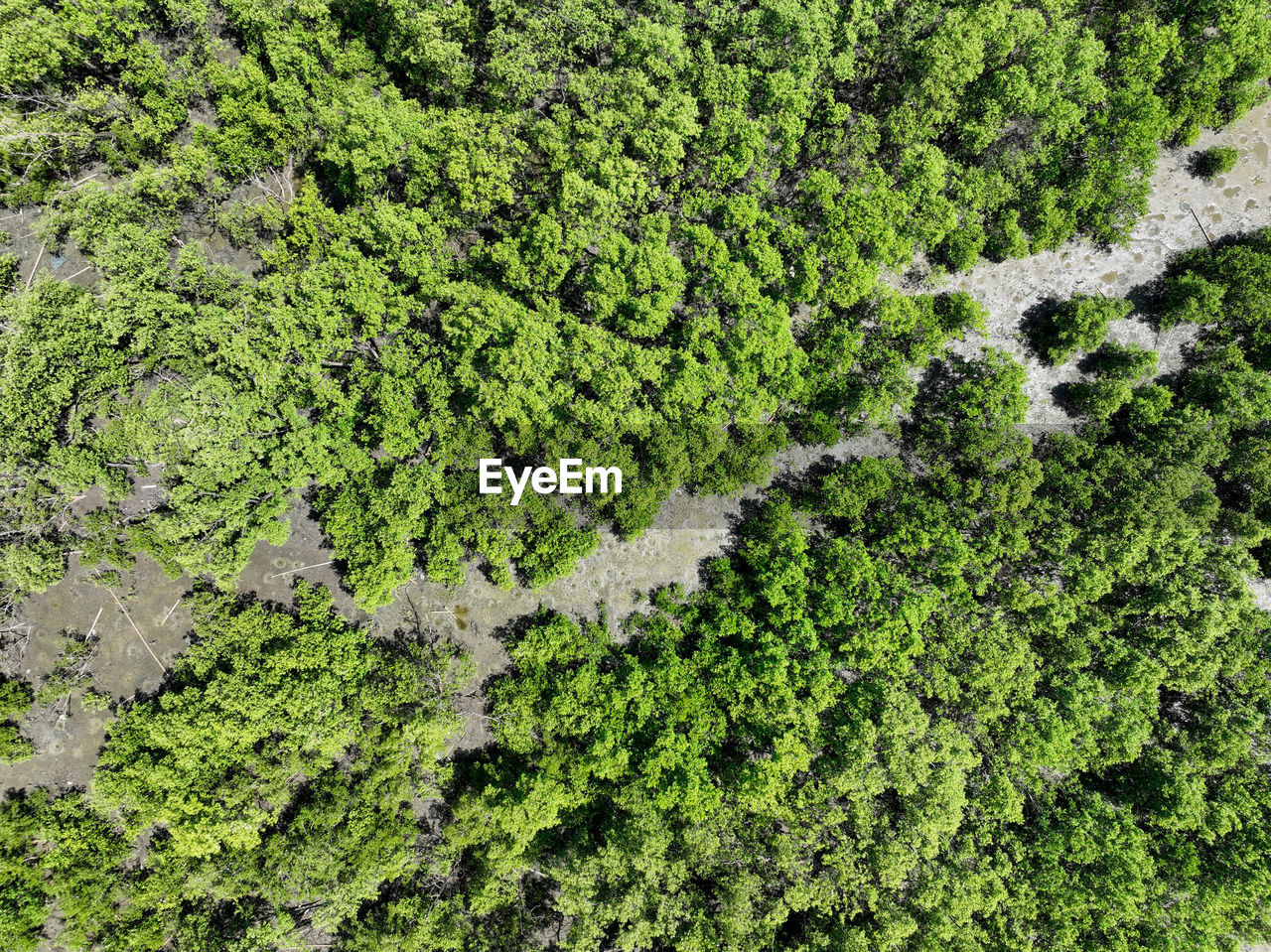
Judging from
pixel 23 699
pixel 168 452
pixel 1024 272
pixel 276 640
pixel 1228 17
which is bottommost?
pixel 23 699

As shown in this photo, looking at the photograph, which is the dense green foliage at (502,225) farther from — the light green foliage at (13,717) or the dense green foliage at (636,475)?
the light green foliage at (13,717)

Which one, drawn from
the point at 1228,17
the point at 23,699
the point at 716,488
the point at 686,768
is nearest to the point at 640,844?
the point at 686,768

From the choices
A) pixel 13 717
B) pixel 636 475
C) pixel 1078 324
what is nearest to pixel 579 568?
pixel 636 475

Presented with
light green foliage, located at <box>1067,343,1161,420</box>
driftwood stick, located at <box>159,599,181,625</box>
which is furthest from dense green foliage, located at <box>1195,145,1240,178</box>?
driftwood stick, located at <box>159,599,181,625</box>

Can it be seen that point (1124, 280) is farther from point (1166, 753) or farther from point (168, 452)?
point (168, 452)

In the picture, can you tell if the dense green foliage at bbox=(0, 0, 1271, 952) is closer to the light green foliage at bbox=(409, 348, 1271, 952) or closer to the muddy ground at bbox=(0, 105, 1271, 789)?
the light green foliage at bbox=(409, 348, 1271, 952)

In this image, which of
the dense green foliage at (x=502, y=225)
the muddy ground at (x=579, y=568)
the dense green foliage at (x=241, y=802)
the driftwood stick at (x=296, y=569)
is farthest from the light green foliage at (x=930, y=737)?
the driftwood stick at (x=296, y=569)
